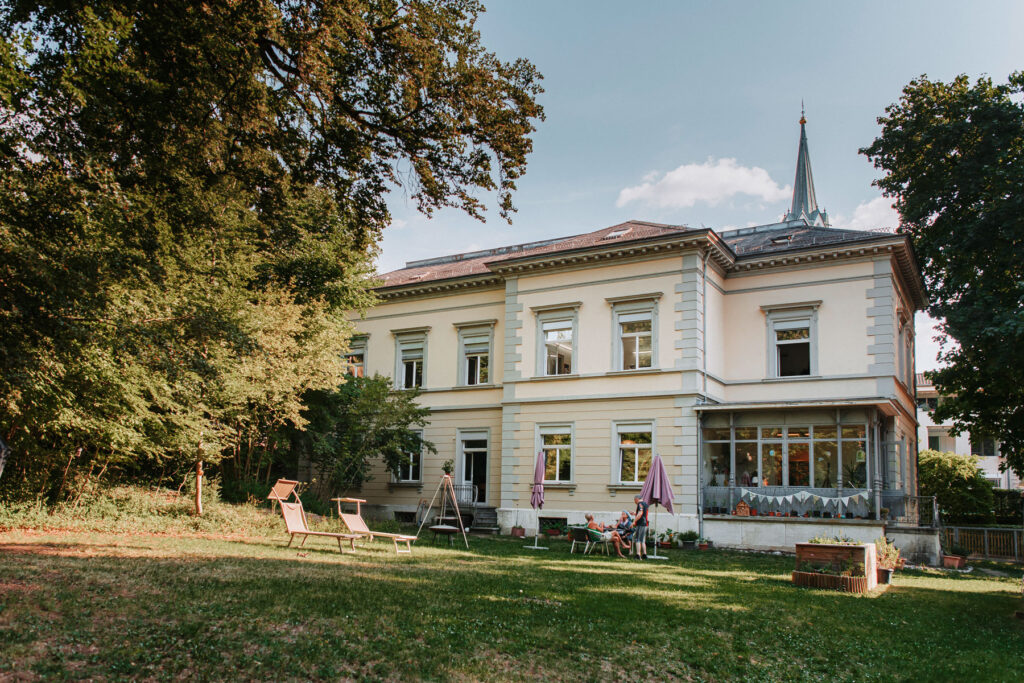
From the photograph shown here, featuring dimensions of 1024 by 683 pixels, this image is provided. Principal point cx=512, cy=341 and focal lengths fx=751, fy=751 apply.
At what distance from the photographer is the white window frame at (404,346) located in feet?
92.4

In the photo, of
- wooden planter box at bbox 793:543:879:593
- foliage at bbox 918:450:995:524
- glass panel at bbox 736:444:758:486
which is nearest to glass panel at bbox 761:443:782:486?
glass panel at bbox 736:444:758:486

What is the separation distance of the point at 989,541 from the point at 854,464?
239 inches

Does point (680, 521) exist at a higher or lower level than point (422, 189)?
lower

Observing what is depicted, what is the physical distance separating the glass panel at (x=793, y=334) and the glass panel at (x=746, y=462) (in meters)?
3.39

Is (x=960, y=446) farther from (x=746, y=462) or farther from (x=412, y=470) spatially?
(x=412, y=470)

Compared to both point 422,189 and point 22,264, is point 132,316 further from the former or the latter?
point 422,189

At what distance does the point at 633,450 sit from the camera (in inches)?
883

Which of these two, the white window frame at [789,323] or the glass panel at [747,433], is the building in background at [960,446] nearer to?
the white window frame at [789,323]

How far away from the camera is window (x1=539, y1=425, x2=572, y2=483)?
2350 centimetres

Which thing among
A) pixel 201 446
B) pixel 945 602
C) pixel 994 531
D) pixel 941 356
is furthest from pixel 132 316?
pixel 994 531

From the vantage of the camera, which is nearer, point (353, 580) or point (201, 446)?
point (353, 580)

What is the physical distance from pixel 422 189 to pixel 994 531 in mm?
21867

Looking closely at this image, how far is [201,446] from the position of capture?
16453 mm

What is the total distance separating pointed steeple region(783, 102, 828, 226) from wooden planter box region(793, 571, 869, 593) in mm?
29118
